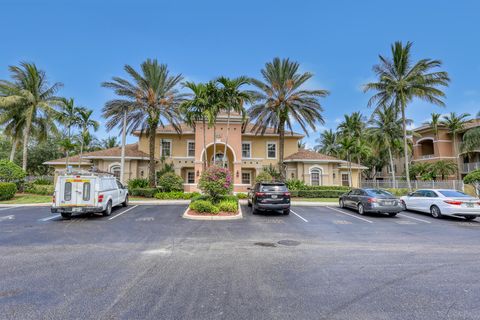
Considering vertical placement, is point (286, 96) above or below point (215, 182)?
above

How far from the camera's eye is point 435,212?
12.4 metres

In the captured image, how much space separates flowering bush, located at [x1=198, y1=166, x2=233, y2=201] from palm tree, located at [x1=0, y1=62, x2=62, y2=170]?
21.6 m

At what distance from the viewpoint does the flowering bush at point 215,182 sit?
42.5ft

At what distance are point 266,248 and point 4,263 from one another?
253 inches

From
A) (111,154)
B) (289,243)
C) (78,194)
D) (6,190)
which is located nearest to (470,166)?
(289,243)

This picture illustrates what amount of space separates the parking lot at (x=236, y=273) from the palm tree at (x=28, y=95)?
65.1 ft

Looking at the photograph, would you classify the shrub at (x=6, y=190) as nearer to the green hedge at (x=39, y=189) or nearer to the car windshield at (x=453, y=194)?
the green hedge at (x=39, y=189)

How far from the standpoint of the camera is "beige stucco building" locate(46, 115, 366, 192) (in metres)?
23.6

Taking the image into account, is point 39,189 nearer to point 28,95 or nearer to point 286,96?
point 28,95

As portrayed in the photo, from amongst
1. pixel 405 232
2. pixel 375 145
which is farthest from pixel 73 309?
pixel 375 145

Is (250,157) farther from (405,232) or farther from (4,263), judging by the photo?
(4,263)

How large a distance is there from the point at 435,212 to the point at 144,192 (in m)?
20.3

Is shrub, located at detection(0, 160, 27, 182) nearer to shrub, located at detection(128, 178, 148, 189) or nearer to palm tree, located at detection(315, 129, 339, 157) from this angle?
shrub, located at detection(128, 178, 148, 189)

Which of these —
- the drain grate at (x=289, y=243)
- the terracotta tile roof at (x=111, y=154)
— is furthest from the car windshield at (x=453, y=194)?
the terracotta tile roof at (x=111, y=154)
